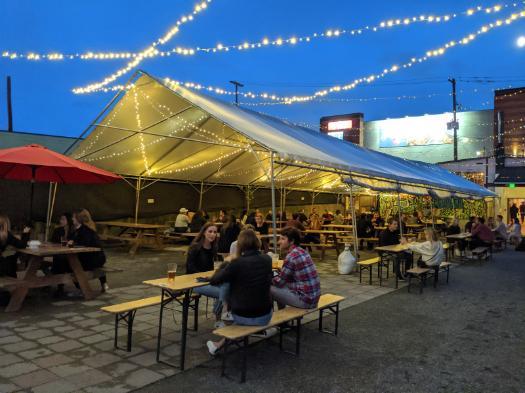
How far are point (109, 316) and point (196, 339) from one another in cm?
130

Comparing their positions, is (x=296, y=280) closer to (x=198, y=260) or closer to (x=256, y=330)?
(x=256, y=330)

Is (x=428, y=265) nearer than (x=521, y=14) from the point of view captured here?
No

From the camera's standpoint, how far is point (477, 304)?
6.31 meters

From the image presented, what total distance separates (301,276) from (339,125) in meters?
32.4

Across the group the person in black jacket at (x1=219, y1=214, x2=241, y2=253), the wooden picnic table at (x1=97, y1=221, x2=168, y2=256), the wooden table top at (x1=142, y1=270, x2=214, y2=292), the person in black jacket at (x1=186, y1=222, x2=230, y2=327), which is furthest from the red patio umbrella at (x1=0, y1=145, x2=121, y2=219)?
the wooden table top at (x1=142, y1=270, x2=214, y2=292)

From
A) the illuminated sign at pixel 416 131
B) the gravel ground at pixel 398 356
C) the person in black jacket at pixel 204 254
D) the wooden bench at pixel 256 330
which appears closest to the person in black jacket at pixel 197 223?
the gravel ground at pixel 398 356

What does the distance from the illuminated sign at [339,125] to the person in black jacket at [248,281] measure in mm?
32267

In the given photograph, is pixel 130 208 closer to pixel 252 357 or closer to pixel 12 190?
pixel 12 190

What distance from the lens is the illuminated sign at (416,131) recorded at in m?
30.0

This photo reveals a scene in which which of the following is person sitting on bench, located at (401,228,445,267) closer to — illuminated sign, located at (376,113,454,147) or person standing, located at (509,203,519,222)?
person standing, located at (509,203,519,222)

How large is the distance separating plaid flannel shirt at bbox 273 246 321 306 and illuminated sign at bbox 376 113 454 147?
28.4m

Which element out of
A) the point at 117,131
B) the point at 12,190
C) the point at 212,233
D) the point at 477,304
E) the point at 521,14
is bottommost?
the point at 477,304

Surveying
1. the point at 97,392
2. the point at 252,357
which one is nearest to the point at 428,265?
the point at 252,357

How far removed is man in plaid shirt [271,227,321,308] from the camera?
13.4 ft
